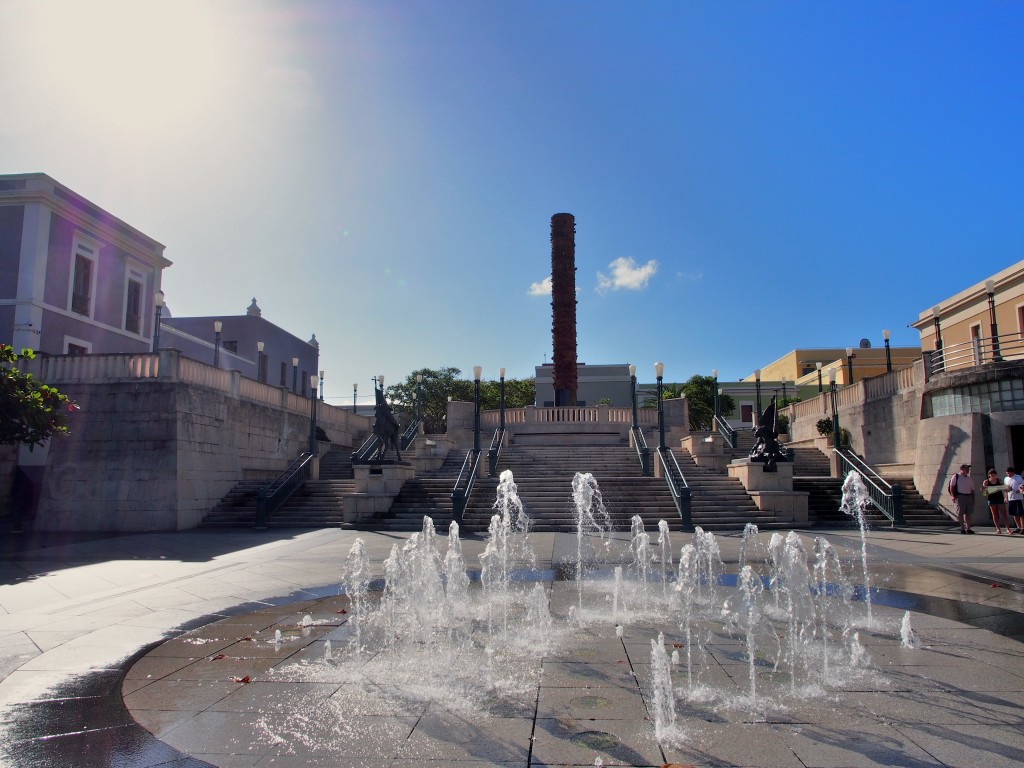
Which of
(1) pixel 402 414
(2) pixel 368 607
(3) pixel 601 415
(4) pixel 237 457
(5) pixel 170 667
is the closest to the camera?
(5) pixel 170 667

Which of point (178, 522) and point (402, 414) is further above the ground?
point (402, 414)

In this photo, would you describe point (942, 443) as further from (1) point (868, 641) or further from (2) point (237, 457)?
(2) point (237, 457)

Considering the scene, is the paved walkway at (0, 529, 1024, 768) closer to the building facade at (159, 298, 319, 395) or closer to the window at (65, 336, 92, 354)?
the window at (65, 336, 92, 354)

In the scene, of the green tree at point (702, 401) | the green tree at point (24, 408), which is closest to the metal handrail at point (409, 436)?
the green tree at point (24, 408)

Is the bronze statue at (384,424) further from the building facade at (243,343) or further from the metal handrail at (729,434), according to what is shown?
the building facade at (243,343)

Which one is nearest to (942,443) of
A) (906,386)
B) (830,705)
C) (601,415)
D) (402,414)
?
(906,386)

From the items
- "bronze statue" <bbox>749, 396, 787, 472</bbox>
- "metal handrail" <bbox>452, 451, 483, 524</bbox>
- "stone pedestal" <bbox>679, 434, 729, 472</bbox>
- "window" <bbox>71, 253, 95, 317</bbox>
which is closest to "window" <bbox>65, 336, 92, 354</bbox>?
"window" <bbox>71, 253, 95, 317</bbox>

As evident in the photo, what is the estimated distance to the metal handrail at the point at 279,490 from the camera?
1827 centimetres

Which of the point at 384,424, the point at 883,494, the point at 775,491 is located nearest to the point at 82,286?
the point at 384,424

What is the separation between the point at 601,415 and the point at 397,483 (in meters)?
14.5

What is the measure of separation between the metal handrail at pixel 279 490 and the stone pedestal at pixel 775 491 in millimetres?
13842

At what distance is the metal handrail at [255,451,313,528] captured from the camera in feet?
59.9

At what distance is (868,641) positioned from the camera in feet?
20.6

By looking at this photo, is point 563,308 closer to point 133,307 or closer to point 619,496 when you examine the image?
point 619,496
